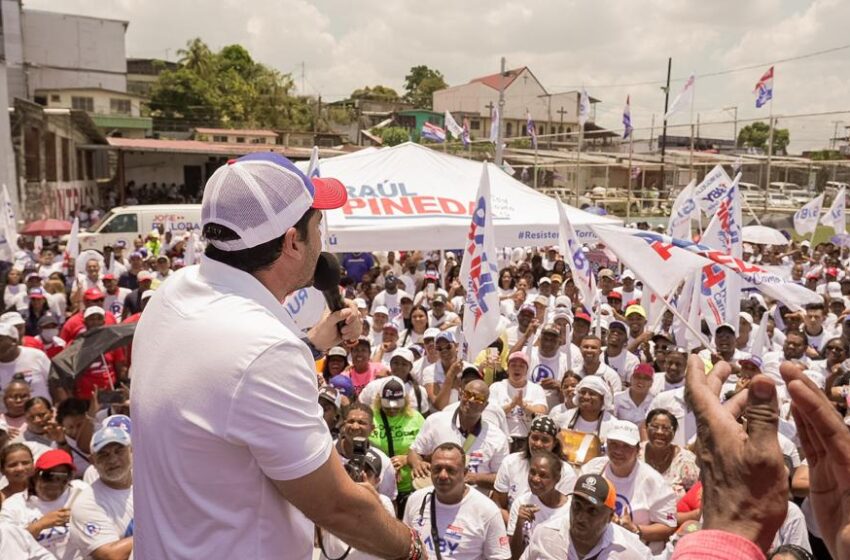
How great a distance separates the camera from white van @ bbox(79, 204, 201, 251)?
19.6 metres

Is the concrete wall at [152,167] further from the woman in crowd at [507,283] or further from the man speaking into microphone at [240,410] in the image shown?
the man speaking into microphone at [240,410]

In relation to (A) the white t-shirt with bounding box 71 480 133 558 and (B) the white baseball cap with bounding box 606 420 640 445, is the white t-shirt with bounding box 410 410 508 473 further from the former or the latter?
(A) the white t-shirt with bounding box 71 480 133 558

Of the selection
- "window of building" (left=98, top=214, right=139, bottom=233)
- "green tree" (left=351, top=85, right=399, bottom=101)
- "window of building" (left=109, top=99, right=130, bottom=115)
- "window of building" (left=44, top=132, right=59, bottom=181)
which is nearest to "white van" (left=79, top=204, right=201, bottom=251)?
"window of building" (left=98, top=214, right=139, bottom=233)

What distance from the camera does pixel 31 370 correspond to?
21.7 feet

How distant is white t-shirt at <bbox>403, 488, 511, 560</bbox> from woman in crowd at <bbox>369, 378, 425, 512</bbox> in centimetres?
119

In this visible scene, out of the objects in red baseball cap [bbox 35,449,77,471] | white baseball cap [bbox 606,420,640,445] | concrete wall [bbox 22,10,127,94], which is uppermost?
concrete wall [bbox 22,10,127,94]

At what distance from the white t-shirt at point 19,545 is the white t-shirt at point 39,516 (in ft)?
0.27

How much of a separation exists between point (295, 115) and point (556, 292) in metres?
42.0

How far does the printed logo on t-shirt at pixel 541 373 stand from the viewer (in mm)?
7203

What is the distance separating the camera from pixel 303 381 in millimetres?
1353

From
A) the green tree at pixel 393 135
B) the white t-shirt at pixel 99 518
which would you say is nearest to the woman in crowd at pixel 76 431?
the white t-shirt at pixel 99 518

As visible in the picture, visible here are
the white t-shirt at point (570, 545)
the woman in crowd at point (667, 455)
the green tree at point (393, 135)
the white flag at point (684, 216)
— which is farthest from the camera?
the green tree at point (393, 135)

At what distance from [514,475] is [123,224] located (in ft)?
58.4

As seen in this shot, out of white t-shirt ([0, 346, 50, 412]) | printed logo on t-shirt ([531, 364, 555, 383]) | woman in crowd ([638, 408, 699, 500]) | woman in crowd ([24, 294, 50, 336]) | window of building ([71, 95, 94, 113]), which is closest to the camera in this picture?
woman in crowd ([638, 408, 699, 500])
